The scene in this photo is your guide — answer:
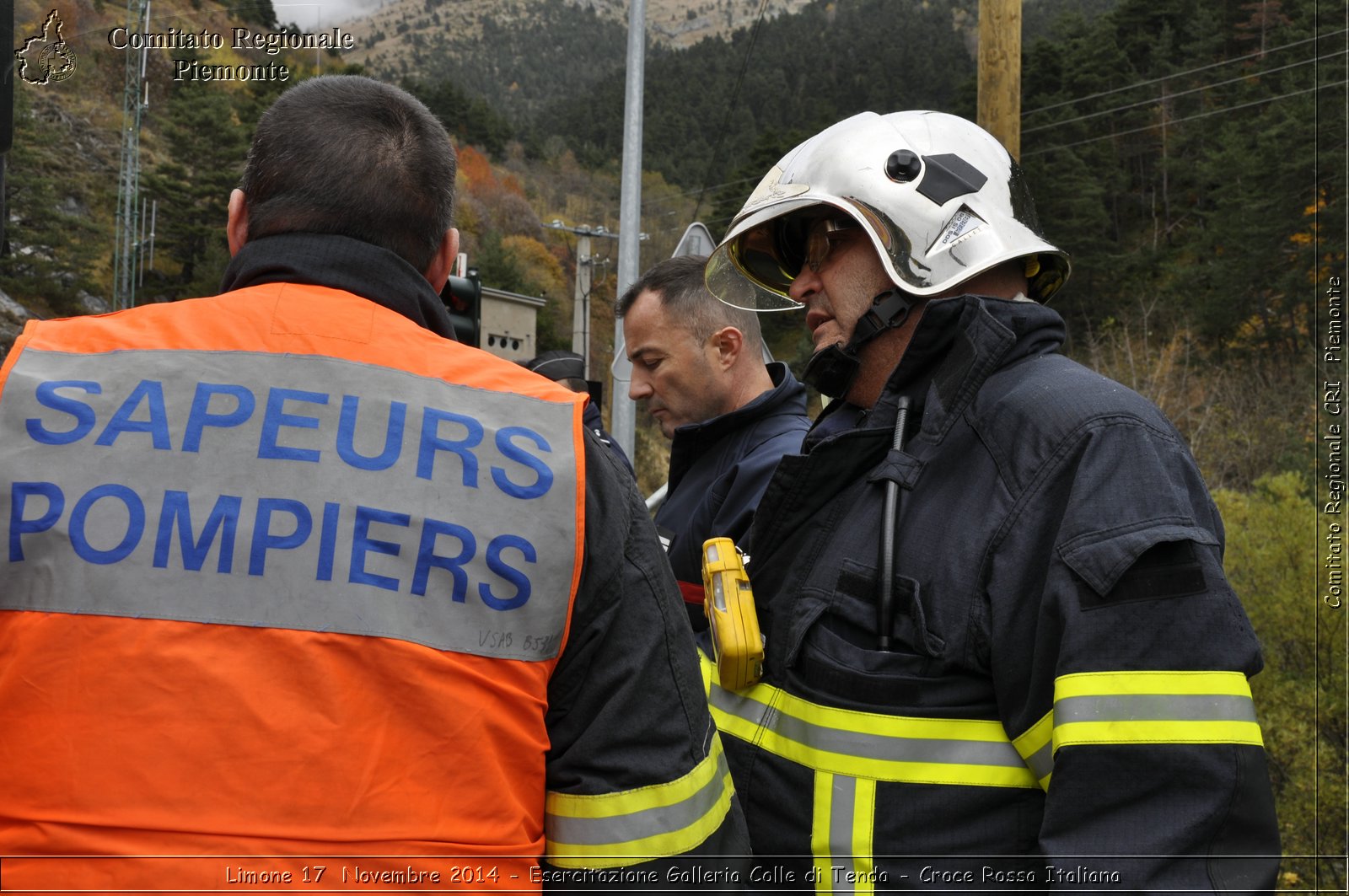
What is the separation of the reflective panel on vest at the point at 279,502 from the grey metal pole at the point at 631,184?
687 cm

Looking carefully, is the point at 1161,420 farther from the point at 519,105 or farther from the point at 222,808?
the point at 519,105

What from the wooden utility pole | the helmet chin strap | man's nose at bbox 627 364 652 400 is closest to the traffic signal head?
man's nose at bbox 627 364 652 400

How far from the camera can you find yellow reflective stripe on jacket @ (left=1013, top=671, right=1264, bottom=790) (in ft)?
5.07

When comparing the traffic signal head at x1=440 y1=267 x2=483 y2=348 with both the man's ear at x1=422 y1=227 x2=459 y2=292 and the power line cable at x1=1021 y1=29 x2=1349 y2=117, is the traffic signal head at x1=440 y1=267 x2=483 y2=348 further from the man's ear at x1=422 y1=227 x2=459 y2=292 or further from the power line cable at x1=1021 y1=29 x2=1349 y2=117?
the power line cable at x1=1021 y1=29 x2=1349 y2=117

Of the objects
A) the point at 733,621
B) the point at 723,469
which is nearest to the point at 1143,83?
the point at 723,469

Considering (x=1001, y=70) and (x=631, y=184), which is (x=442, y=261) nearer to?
(x=1001, y=70)

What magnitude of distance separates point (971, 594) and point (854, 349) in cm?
73

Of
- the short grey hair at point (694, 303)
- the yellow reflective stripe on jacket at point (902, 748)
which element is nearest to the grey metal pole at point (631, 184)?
the short grey hair at point (694, 303)

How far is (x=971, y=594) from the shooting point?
1815 mm

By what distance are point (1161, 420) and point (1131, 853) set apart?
699 millimetres

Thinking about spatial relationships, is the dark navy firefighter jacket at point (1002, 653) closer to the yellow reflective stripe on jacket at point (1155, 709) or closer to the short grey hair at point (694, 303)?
the yellow reflective stripe on jacket at point (1155, 709)

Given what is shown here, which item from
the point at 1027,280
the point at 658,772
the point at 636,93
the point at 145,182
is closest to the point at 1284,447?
the point at 636,93

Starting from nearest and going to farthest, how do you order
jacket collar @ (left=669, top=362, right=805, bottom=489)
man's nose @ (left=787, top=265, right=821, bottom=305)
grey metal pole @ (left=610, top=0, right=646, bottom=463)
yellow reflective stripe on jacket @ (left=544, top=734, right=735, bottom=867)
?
yellow reflective stripe on jacket @ (left=544, top=734, right=735, bottom=867) < man's nose @ (left=787, top=265, right=821, bottom=305) < jacket collar @ (left=669, top=362, right=805, bottom=489) < grey metal pole @ (left=610, top=0, right=646, bottom=463)

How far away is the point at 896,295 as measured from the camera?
2.28 metres
